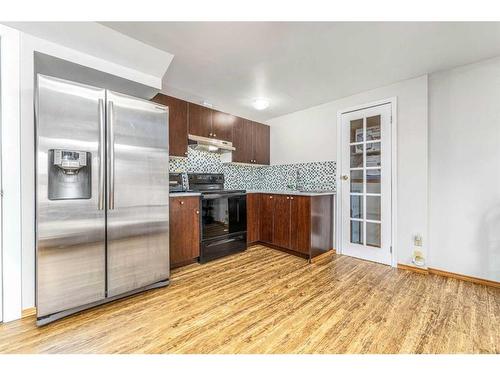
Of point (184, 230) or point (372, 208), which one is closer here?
point (184, 230)

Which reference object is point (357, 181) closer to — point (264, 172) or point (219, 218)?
point (264, 172)

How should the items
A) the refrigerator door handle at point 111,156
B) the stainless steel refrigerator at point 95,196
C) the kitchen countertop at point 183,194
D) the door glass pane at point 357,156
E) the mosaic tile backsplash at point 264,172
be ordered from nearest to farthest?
the stainless steel refrigerator at point 95,196 → the refrigerator door handle at point 111,156 → the kitchen countertop at point 183,194 → the door glass pane at point 357,156 → the mosaic tile backsplash at point 264,172

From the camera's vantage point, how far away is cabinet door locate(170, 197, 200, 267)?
2.61 m

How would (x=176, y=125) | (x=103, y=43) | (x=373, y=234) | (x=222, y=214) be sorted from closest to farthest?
(x=103, y=43), (x=176, y=125), (x=373, y=234), (x=222, y=214)

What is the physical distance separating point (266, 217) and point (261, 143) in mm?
1411

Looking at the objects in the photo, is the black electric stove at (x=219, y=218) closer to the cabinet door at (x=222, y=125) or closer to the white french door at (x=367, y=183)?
the cabinet door at (x=222, y=125)

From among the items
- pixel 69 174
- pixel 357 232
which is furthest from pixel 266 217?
pixel 69 174

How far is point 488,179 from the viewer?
89.5 inches

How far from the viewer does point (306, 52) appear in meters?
2.13

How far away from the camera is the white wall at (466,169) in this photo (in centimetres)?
225

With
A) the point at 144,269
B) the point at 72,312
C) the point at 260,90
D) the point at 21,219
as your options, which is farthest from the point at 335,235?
the point at 21,219

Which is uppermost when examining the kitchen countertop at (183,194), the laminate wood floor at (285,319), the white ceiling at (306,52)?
the white ceiling at (306,52)

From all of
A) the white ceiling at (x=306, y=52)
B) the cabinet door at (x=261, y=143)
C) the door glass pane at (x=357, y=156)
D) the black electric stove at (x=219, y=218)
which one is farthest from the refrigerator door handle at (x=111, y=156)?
the door glass pane at (x=357, y=156)

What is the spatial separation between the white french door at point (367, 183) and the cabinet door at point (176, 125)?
2265mm
